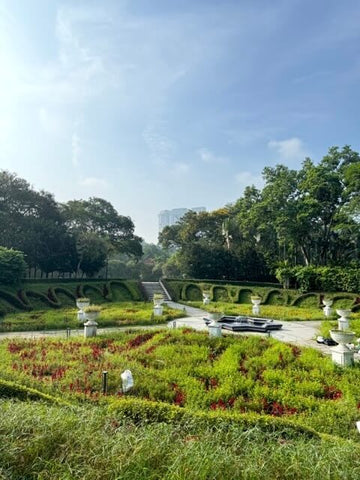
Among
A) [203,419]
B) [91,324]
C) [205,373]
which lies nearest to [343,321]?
[205,373]

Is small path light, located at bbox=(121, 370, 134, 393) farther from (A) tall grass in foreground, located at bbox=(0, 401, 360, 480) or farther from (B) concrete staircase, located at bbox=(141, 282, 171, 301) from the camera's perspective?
(B) concrete staircase, located at bbox=(141, 282, 171, 301)

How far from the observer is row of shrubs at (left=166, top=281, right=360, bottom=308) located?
20.7 m

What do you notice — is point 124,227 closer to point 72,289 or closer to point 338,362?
point 72,289

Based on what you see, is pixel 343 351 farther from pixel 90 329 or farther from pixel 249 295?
pixel 249 295

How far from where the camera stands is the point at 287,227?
2520 cm

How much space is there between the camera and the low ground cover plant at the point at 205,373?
5941 mm

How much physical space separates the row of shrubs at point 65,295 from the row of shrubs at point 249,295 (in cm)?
378

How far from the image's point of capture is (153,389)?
6.51 meters

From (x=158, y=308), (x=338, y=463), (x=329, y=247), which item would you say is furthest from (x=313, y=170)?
(x=338, y=463)

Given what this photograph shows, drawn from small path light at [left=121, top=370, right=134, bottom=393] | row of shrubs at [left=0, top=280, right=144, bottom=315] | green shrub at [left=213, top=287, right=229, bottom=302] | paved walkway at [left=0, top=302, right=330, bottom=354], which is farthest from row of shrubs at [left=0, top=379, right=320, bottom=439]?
green shrub at [left=213, top=287, right=229, bottom=302]

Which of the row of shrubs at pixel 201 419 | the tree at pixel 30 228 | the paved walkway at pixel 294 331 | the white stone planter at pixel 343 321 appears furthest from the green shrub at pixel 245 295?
the row of shrubs at pixel 201 419

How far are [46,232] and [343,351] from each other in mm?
26195

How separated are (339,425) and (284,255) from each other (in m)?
27.8

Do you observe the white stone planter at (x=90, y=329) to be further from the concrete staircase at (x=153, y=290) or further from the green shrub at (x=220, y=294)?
the green shrub at (x=220, y=294)
